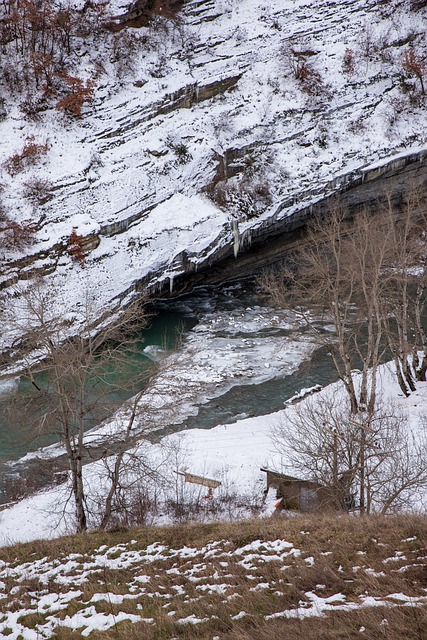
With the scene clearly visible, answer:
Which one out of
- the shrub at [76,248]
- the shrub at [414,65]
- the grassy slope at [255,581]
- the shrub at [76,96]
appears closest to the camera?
the grassy slope at [255,581]

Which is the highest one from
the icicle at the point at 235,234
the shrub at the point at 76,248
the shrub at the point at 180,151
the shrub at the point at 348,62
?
the shrub at the point at 348,62

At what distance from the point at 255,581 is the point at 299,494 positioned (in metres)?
5.92

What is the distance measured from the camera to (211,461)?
621 inches

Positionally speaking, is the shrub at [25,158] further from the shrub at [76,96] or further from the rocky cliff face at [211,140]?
the shrub at [76,96]

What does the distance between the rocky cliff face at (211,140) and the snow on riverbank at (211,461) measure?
9214 millimetres

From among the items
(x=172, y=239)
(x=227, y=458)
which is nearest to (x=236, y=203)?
(x=172, y=239)

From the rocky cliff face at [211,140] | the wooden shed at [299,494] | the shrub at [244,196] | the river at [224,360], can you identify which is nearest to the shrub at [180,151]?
the rocky cliff face at [211,140]

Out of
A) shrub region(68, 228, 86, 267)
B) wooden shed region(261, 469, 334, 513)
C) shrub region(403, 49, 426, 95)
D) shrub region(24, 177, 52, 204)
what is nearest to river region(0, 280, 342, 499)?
wooden shed region(261, 469, 334, 513)

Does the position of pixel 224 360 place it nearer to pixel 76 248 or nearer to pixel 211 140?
pixel 76 248

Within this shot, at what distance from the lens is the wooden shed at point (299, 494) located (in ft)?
40.5

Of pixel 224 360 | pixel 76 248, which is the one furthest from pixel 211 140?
pixel 224 360

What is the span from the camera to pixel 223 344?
955 inches

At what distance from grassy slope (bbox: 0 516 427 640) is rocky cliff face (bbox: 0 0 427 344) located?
50.4 feet

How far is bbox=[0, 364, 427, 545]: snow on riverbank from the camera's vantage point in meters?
13.7
